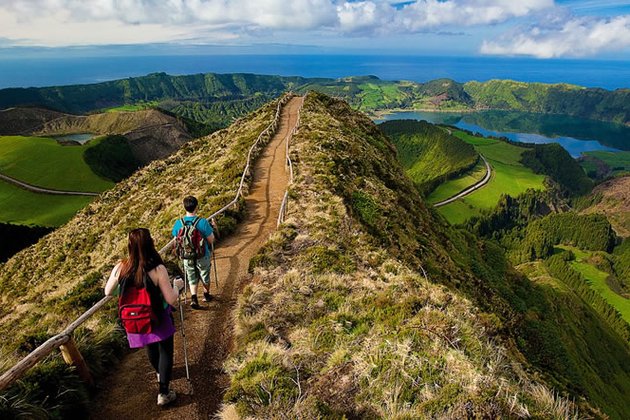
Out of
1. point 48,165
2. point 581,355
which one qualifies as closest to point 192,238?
point 581,355

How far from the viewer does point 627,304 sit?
123 m

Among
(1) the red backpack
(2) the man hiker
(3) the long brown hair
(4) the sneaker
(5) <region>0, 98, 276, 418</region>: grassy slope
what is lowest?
(5) <region>0, 98, 276, 418</region>: grassy slope

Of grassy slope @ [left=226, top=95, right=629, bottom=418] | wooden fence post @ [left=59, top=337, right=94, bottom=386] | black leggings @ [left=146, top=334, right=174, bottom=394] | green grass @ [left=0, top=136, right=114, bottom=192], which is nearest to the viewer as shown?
grassy slope @ [left=226, top=95, right=629, bottom=418]

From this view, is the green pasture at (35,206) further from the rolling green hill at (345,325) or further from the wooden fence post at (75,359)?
the wooden fence post at (75,359)

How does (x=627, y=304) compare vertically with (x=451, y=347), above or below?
below

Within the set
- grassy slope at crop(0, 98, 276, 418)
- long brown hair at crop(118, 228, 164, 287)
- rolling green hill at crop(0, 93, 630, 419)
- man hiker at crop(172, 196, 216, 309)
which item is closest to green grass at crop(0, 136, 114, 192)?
grassy slope at crop(0, 98, 276, 418)

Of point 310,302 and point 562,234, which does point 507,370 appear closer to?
point 310,302

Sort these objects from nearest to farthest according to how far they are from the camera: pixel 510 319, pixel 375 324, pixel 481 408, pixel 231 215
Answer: pixel 481 408
pixel 375 324
pixel 231 215
pixel 510 319

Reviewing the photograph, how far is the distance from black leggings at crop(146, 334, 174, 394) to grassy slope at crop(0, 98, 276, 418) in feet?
5.33

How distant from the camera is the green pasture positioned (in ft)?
235

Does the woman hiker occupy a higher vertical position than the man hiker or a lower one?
higher

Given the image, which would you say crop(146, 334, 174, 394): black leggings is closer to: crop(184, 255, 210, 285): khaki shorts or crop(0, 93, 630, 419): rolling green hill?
crop(0, 93, 630, 419): rolling green hill

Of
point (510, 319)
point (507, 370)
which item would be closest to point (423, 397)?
point (507, 370)

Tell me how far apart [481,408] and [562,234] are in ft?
689
